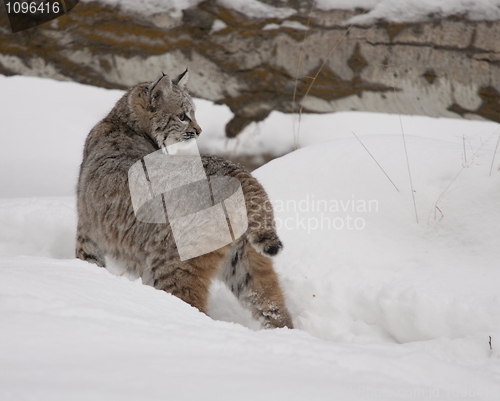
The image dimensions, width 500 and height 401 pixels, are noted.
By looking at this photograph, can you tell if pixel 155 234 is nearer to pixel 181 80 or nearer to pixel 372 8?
pixel 181 80

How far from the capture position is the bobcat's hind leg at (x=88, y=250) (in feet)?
8.57

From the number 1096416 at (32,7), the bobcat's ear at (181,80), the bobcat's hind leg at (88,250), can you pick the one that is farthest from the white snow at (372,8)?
the bobcat's hind leg at (88,250)

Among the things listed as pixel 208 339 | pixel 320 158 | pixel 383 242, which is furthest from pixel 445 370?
pixel 320 158

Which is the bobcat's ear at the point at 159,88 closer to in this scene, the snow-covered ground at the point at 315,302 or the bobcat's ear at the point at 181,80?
the bobcat's ear at the point at 181,80

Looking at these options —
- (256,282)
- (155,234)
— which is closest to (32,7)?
(155,234)

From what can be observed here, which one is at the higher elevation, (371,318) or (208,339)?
(208,339)

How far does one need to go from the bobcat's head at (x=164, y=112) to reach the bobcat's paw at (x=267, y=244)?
1329mm

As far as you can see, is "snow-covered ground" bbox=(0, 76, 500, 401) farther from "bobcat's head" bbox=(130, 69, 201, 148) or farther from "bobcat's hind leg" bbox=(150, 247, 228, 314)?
"bobcat's head" bbox=(130, 69, 201, 148)

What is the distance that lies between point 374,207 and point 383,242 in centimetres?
29

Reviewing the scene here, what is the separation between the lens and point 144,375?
2.88ft

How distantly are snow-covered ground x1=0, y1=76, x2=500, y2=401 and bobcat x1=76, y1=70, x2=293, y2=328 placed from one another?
0.23 meters

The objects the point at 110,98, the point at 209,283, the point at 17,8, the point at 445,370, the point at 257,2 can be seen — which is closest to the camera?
the point at 445,370

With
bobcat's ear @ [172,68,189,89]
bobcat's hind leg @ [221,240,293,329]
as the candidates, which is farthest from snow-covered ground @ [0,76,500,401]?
bobcat's ear @ [172,68,189,89]

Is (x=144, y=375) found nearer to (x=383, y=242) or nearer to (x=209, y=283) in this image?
(x=209, y=283)
